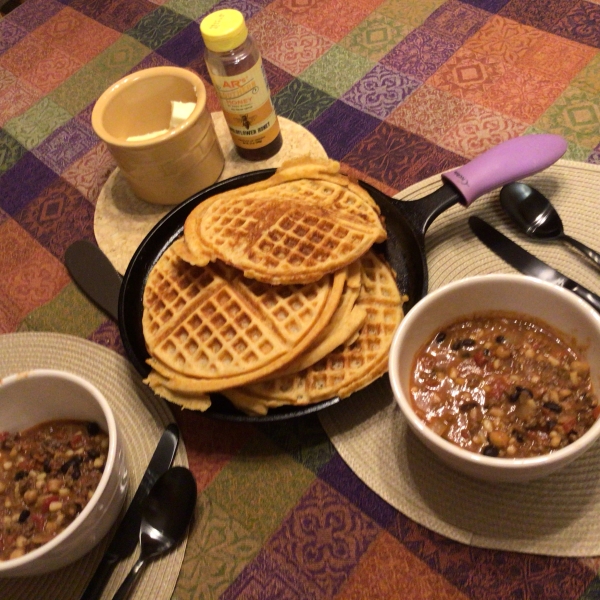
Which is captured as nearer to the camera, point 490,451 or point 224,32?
point 490,451

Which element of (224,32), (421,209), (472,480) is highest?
(224,32)

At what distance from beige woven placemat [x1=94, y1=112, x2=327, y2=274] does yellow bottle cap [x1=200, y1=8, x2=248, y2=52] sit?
0.31 meters

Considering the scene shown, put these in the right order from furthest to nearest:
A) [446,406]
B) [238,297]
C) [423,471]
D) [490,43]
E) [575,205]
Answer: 1. [490,43]
2. [575,205]
3. [238,297]
4. [423,471]
5. [446,406]

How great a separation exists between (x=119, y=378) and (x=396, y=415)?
0.57 m

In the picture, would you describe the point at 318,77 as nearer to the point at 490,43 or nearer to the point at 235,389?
the point at 490,43

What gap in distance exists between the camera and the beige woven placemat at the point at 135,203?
4.32ft

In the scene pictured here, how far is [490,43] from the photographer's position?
1470 mm

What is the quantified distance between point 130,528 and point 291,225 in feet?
2.05

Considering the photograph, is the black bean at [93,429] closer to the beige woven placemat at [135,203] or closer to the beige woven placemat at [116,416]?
the beige woven placemat at [116,416]

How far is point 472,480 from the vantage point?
0.87 m

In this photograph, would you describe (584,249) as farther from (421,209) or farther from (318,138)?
(318,138)

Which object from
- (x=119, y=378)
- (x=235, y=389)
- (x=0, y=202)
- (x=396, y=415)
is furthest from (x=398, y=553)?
(x=0, y=202)

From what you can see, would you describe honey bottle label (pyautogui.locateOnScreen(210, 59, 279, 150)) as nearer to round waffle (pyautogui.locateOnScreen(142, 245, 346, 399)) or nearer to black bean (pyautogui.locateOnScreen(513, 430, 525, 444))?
round waffle (pyautogui.locateOnScreen(142, 245, 346, 399))

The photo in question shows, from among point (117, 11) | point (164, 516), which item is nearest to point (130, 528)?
point (164, 516)
